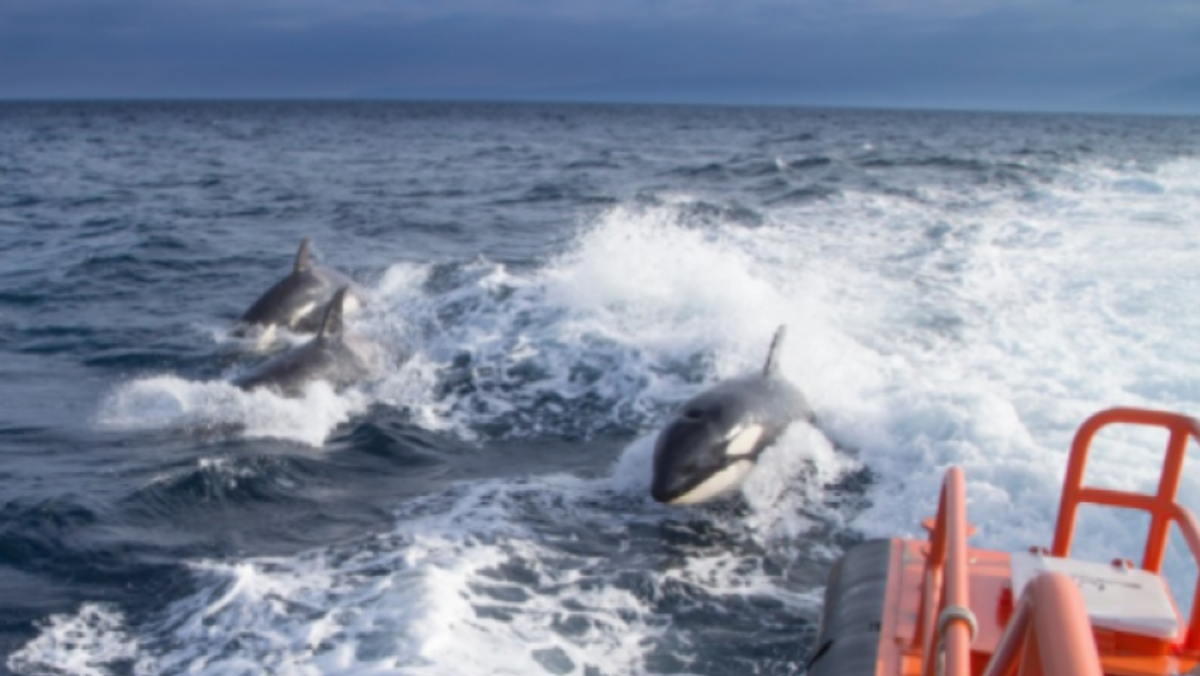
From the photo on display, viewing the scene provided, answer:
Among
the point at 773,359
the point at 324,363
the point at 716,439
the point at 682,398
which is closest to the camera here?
the point at 716,439

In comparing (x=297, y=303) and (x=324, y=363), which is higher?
(x=297, y=303)

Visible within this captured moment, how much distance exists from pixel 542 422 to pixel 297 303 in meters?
5.34

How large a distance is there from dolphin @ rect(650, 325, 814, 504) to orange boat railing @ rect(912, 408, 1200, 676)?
401 cm

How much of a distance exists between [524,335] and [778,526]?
300 inches

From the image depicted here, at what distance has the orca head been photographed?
9562mm

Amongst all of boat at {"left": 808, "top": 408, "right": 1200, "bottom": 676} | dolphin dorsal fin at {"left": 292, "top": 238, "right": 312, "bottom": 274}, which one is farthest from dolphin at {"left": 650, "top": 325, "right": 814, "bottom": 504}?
dolphin dorsal fin at {"left": 292, "top": 238, "right": 312, "bottom": 274}

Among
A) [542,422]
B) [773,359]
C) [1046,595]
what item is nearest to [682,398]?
[542,422]

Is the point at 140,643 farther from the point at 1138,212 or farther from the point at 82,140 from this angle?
the point at 82,140

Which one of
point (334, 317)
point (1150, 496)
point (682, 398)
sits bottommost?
point (682, 398)

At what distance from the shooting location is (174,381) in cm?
1323

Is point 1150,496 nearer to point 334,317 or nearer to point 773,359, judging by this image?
point 773,359

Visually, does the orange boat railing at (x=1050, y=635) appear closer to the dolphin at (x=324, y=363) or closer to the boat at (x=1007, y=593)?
the boat at (x=1007, y=593)

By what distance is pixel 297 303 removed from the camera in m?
16.2

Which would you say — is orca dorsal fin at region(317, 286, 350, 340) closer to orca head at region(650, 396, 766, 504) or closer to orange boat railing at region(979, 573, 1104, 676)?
orca head at region(650, 396, 766, 504)
